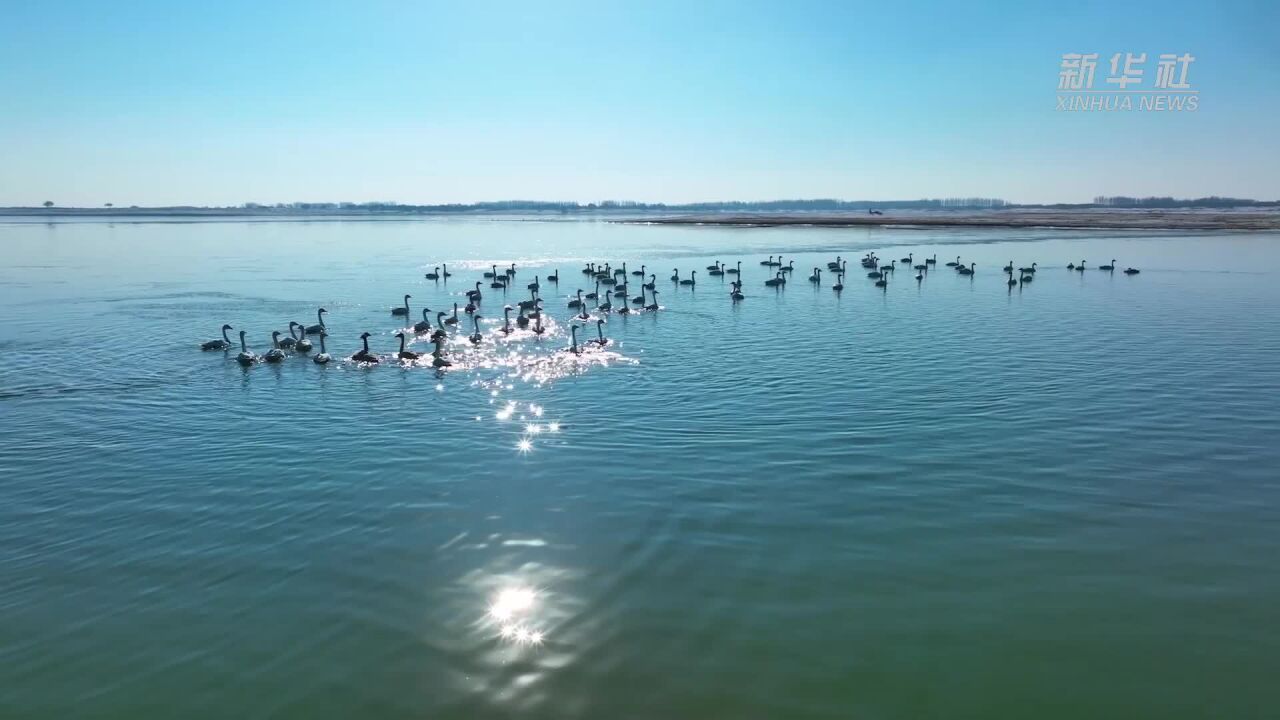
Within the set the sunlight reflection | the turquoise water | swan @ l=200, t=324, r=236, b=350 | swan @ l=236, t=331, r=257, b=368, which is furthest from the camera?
swan @ l=200, t=324, r=236, b=350

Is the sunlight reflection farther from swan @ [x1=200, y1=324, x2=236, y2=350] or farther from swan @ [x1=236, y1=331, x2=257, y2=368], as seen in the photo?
swan @ [x1=200, y1=324, x2=236, y2=350]

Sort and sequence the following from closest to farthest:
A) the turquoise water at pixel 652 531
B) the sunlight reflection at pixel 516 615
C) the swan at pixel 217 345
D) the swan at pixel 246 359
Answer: the turquoise water at pixel 652 531 < the sunlight reflection at pixel 516 615 < the swan at pixel 246 359 < the swan at pixel 217 345

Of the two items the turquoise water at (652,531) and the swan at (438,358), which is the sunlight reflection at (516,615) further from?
the swan at (438,358)

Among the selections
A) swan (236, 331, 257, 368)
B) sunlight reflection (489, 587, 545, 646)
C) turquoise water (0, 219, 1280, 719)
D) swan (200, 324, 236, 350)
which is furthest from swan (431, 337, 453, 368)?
sunlight reflection (489, 587, 545, 646)

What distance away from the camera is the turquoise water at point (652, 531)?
923 cm

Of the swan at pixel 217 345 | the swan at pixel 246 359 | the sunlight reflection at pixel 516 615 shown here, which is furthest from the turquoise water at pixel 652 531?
the swan at pixel 217 345

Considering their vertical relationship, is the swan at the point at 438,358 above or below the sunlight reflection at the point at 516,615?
above

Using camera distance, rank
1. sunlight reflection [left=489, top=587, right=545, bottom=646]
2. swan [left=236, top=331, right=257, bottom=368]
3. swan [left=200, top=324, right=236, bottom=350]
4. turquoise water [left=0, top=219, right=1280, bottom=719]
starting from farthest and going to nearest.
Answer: swan [left=200, top=324, right=236, bottom=350]
swan [left=236, top=331, right=257, bottom=368]
sunlight reflection [left=489, top=587, right=545, bottom=646]
turquoise water [left=0, top=219, right=1280, bottom=719]

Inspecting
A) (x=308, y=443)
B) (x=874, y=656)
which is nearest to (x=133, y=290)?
(x=308, y=443)

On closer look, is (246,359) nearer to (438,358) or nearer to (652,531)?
(438,358)

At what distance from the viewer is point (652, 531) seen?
42.3 ft

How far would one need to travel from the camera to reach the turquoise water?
923 centimetres

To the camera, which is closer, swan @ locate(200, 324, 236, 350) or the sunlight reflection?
the sunlight reflection

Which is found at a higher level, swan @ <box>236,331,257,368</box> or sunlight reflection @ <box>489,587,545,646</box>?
swan @ <box>236,331,257,368</box>
